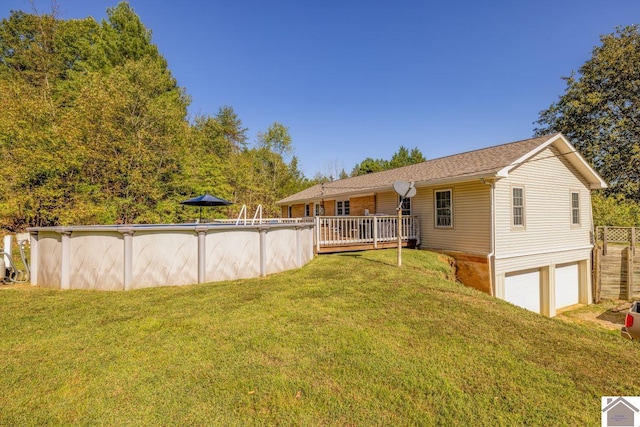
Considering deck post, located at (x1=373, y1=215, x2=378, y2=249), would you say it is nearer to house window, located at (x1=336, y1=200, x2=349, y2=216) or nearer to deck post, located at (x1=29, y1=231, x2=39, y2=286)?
house window, located at (x1=336, y1=200, x2=349, y2=216)

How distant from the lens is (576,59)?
63.1ft

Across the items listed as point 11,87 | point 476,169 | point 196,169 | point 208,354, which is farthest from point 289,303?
point 11,87

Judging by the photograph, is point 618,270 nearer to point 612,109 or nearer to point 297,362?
point 612,109

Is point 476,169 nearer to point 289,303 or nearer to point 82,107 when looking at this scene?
point 289,303

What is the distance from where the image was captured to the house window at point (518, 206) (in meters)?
10.1

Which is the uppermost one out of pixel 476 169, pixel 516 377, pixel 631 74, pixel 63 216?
pixel 631 74

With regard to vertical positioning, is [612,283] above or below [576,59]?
below

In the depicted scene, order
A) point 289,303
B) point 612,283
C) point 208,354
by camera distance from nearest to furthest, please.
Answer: point 208,354 < point 289,303 < point 612,283

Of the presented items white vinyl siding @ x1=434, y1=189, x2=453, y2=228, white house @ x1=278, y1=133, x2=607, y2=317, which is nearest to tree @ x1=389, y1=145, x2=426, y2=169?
white house @ x1=278, y1=133, x2=607, y2=317

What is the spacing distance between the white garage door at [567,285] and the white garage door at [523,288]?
158 centimetres

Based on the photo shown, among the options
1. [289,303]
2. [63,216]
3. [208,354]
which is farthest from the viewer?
[63,216]

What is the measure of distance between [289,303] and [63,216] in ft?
49.3

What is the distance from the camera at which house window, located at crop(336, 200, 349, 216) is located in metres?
16.4

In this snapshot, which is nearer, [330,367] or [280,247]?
[330,367]
